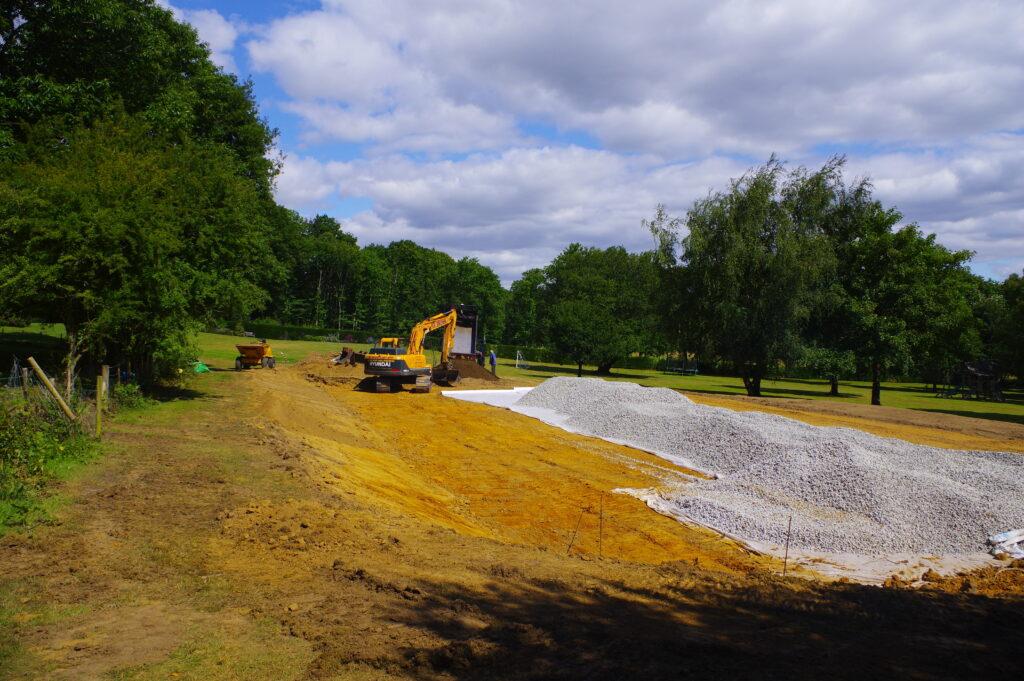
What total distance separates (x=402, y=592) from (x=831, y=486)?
1077 cm

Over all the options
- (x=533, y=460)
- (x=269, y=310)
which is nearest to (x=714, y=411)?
(x=533, y=460)

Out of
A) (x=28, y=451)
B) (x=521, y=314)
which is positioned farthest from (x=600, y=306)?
(x=28, y=451)

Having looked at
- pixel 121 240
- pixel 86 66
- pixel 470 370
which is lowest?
pixel 470 370

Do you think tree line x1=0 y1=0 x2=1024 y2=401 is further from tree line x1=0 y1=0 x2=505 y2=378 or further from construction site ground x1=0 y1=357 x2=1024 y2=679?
construction site ground x1=0 y1=357 x2=1024 y2=679

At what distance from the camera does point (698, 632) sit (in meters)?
6.05

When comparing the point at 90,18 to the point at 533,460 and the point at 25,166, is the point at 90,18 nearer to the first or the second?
the point at 25,166

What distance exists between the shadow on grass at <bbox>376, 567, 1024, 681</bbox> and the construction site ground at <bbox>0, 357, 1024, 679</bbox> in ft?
0.09

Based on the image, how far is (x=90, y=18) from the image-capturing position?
2028 cm

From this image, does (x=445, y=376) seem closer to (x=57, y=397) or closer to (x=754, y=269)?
(x=754, y=269)

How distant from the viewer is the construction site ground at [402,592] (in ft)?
17.6

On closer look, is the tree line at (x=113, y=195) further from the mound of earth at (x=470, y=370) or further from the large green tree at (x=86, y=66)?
the mound of earth at (x=470, y=370)

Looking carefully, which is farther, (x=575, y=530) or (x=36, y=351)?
(x=36, y=351)

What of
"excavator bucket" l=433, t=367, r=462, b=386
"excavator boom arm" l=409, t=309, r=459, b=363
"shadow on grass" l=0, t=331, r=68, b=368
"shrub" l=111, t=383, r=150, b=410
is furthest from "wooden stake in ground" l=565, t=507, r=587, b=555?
"excavator bucket" l=433, t=367, r=462, b=386

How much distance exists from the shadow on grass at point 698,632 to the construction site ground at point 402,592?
0.09ft
